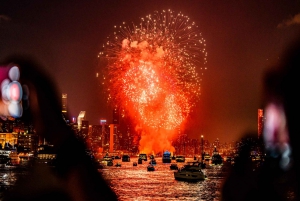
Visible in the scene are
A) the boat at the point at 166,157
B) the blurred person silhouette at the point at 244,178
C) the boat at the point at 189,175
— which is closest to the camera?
the blurred person silhouette at the point at 244,178

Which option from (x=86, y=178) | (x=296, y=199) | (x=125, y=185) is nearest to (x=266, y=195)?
(x=296, y=199)

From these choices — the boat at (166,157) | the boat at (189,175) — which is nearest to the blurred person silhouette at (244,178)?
the boat at (189,175)

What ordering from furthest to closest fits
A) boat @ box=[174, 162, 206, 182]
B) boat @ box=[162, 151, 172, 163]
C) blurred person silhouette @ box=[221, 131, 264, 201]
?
1. boat @ box=[162, 151, 172, 163]
2. boat @ box=[174, 162, 206, 182]
3. blurred person silhouette @ box=[221, 131, 264, 201]

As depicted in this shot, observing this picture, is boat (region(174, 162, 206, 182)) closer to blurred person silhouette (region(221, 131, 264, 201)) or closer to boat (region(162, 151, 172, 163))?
blurred person silhouette (region(221, 131, 264, 201))

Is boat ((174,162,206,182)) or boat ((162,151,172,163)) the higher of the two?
boat ((162,151,172,163))

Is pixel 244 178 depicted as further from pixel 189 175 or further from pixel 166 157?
pixel 166 157

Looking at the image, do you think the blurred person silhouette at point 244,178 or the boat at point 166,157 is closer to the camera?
the blurred person silhouette at point 244,178

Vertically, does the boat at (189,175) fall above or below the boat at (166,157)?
below

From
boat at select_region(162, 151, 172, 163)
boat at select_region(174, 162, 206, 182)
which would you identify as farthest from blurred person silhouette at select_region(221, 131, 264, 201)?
boat at select_region(162, 151, 172, 163)

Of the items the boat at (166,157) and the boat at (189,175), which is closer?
the boat at (189,175)

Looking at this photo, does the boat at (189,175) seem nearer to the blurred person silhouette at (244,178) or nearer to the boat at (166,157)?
the blurred person silhouette at (244,178)

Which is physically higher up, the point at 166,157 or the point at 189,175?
the point at 166,157

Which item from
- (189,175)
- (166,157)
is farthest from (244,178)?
(166,157)

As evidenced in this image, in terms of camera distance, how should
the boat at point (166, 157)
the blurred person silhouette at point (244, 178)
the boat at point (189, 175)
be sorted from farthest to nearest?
the boat at point (166, 157) → the boat at point (189, 175) → the blurred person silhouette at point (244, 178)
